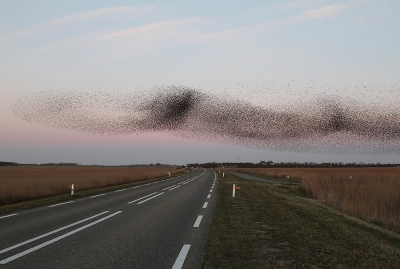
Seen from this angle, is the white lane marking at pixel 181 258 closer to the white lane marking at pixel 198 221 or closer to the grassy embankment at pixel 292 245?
the grassy embankment at pixel 292 245

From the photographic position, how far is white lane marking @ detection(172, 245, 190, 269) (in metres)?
5.44

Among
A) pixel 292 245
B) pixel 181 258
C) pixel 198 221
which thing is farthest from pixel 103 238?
pixel 292 245

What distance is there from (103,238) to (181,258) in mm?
2550

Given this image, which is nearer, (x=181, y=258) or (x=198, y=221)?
(x=181, y=258)

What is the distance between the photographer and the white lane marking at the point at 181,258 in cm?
544

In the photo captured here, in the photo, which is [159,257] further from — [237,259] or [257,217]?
[257,217]

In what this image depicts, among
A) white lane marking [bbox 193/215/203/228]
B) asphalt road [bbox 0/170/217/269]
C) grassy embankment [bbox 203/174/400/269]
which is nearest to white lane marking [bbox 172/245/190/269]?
asphalt road [bbox 0/170/217/269]

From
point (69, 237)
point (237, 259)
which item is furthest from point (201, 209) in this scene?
point (237, 259)

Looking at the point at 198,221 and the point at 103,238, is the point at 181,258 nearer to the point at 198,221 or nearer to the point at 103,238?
the point at 103,238

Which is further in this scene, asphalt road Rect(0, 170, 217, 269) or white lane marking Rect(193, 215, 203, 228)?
white lane marking Rect(193, 215, 203, 228)

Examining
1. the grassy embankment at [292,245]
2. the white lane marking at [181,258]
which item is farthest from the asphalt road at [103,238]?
the grassy embankment at [292,245]

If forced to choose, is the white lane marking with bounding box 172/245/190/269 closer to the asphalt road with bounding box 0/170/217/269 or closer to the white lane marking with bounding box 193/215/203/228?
the asphalt road with bounding box 0/170/217/269

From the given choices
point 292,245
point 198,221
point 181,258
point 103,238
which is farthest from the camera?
point 198,221

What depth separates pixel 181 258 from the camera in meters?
5.93
